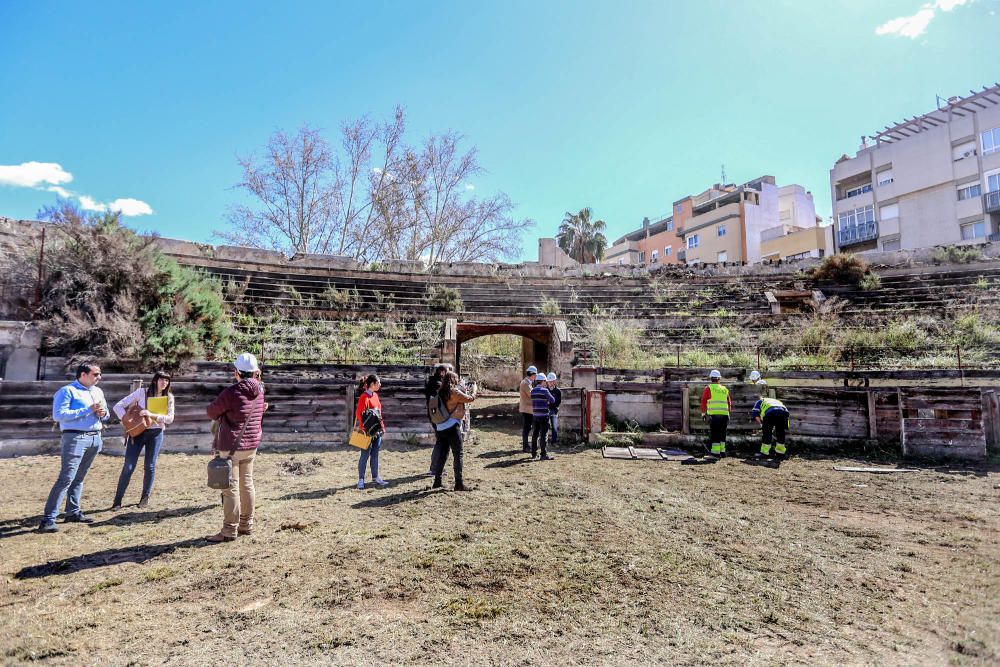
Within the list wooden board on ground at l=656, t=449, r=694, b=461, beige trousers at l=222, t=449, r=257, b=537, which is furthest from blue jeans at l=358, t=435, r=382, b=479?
wooden board on ground at l=656, t=449, r=694, b=461

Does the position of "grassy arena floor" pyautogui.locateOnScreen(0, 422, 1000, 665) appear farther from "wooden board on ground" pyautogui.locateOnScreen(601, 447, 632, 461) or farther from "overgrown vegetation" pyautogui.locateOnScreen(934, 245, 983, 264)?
"overgrown vegetation" pyautogui.locateOnScreen(934, 245, 983, 264)

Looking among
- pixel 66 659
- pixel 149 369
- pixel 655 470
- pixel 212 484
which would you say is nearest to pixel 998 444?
pixel 655 470

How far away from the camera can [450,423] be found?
683cm

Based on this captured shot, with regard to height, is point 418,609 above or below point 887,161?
below

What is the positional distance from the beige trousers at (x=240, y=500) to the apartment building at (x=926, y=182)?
141 ft

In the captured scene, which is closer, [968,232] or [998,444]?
[998,444]

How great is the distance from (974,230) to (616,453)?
37.5 metres

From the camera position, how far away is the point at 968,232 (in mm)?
32312

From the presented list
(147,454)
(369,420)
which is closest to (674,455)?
(369,420)

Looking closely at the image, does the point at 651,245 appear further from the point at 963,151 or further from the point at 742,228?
the point at 963,151

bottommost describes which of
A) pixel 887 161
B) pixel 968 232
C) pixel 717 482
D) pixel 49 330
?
pixel 717 482

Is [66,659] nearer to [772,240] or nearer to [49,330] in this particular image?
[49,330]

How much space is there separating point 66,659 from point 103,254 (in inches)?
491

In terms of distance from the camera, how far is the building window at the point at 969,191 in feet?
104
